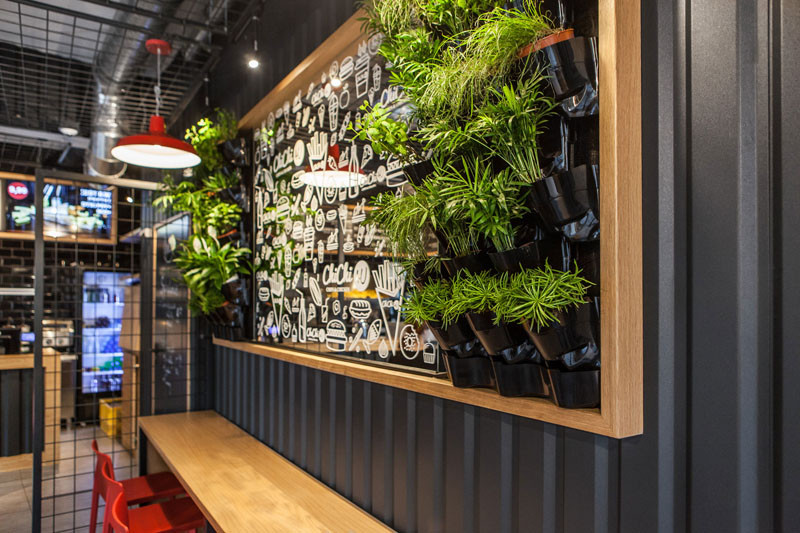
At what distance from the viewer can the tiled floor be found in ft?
11.9

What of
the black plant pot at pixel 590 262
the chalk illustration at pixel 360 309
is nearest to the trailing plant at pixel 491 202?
the black plant pot at pixel 590 262

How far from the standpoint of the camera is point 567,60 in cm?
113

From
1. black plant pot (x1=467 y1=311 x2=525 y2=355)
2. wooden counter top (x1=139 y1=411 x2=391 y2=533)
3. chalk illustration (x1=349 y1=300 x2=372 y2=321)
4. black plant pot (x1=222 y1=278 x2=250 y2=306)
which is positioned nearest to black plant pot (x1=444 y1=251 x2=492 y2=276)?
black plant pot (x1=467 y1=311 x2=525 y2=355)

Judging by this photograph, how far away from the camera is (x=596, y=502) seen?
1.19 meters

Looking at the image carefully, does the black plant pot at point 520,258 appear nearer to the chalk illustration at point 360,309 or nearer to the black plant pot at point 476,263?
the black plant pot at point 476,263

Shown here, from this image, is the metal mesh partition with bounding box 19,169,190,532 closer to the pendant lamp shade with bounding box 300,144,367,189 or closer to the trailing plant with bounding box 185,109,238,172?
the trailing plant with bounding box 185,109,238,172

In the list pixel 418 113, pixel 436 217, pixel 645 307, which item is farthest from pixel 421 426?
pixel 418 113

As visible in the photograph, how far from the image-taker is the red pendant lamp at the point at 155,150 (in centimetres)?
268

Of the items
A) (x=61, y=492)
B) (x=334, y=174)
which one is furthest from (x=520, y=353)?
(x=61, y=492)

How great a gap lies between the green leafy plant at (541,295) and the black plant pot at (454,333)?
7.7 inches

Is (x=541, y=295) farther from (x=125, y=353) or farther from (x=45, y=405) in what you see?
(x=45, y=405)

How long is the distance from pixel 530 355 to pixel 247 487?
5.40 ft

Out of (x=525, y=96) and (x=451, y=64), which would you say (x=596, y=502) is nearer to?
(x=525, y=96)

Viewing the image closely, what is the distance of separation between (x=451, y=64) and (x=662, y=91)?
0.50 meters
